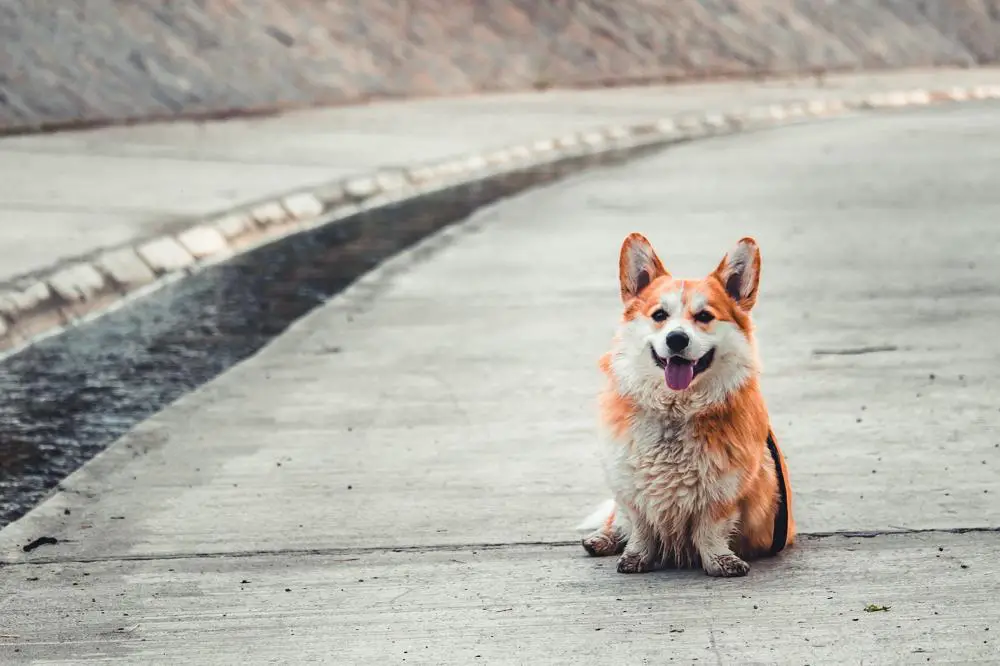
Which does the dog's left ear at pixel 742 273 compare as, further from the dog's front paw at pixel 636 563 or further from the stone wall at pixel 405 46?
the stone wall at pixel 405 46

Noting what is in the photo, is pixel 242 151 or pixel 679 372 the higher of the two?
pixel 679 372

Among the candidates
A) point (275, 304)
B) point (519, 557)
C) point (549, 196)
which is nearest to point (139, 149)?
point (549, 196)

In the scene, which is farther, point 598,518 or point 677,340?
point 598,518

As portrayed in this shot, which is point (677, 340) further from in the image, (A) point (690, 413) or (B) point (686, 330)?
(A) point (690, 413)

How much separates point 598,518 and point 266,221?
863cm

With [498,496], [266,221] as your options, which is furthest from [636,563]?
[266,221]

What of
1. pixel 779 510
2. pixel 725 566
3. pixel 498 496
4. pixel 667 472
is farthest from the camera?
pixel 498 496

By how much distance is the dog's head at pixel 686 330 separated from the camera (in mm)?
4605

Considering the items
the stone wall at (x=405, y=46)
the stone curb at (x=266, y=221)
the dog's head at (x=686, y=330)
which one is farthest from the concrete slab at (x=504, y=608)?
the stone wall at (x=405, y=46)

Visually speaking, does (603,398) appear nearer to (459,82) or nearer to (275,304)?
(275,304)

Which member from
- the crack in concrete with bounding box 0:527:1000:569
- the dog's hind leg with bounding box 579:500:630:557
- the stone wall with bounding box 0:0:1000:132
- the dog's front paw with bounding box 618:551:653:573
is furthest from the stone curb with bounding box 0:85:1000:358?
the stone wall with bounding box 0:0:1000:132

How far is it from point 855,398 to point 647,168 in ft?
33.3

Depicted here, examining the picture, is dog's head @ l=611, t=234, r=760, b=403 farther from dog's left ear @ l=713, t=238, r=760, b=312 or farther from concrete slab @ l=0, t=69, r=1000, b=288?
concrete slab @ l=0, t=69, r=1000, b=288

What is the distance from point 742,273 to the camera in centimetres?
475
